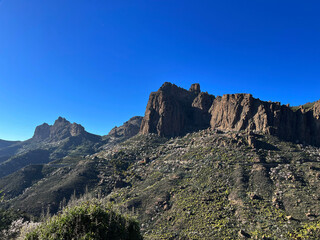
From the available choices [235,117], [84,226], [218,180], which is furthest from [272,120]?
[84,226]

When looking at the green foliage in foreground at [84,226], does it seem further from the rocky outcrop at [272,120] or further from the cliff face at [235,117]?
the cliff face at [235,117]

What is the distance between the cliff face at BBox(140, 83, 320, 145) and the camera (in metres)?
120

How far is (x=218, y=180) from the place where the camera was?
259ft

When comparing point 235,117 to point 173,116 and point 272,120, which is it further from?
point 173,116

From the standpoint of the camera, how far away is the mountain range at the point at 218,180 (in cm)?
5444

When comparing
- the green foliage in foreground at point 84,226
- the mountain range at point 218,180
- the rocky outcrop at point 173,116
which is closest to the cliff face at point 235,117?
the rocky outcrop at point 173,116

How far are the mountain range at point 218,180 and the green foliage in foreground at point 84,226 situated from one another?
17366mm

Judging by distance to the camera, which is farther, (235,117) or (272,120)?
(235,117)

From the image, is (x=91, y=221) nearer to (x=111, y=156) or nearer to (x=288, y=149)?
(x=288, y=149)

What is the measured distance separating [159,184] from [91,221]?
67.9m

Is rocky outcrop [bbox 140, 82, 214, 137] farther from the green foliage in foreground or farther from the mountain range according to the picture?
the green foliage in foreground

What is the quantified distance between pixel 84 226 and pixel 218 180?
221 feet

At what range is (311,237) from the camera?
43719 mm

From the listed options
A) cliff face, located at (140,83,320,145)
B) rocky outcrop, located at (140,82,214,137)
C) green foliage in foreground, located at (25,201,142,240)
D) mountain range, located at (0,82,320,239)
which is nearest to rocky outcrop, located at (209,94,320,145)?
cliff face, located at (140,83,320,145)
